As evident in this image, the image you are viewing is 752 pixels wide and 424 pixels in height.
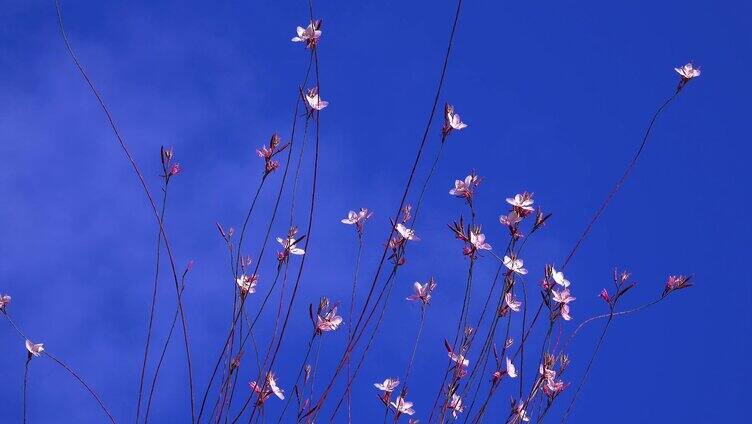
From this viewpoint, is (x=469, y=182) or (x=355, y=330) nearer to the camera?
(x=355, y=330)

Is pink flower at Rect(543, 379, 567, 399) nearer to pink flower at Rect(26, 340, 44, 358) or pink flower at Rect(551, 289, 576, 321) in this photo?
pink flower at Rect(551, 289, 576, 321)

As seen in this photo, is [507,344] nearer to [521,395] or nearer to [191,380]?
[521,395]

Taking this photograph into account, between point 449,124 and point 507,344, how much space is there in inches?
28.8

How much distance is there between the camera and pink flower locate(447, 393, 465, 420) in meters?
2.52

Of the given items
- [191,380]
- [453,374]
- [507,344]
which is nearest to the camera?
[191,380]

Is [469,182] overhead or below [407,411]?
overhead

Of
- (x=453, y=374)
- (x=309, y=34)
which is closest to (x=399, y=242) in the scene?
Result: (x=453, y=374)

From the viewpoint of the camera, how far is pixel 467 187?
2.62m

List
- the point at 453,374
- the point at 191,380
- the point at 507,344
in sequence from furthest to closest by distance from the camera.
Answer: the point at 507,344 → the point at 453,374 → the point at 191,380

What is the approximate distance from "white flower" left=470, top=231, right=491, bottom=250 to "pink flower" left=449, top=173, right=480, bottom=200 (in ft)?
0.51

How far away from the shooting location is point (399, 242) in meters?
2.65

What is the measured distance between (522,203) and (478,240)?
175mm

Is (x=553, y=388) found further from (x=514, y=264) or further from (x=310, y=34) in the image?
(x=310, y=34)

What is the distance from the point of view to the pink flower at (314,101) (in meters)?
2.55
